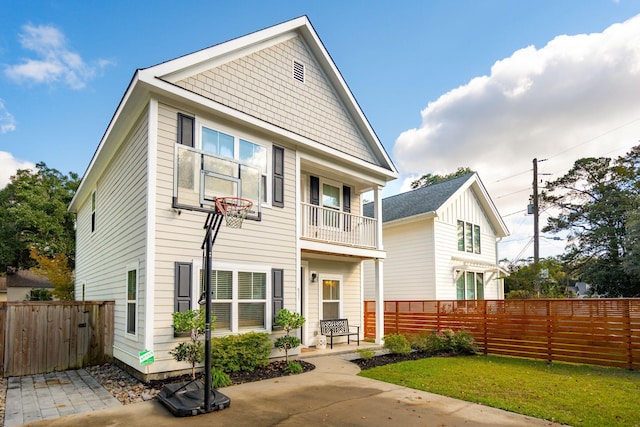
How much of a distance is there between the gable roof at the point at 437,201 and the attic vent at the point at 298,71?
27.2ft

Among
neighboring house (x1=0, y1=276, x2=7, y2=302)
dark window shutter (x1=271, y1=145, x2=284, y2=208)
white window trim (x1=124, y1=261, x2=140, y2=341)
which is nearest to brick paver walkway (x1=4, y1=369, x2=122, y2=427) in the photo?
white window trim (x1=124, y1=261, x2=140, y2=341)

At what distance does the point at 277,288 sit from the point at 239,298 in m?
1.06

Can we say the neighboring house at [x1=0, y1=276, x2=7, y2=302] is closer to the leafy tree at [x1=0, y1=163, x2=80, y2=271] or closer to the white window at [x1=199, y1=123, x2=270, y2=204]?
the leafy tree at [x1=0, y1=163, x2=80, y2=271]

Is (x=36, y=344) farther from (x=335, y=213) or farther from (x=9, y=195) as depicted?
(x=9, y=195)

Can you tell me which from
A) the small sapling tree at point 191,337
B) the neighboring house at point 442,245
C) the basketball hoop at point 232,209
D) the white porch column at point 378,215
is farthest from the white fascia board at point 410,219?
the small sapling tree at point 191,337

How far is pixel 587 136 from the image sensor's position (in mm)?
21703

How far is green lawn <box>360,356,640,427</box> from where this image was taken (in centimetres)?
575

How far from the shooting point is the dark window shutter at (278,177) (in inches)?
387

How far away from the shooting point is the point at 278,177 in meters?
9.96

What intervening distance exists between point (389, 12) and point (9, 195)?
3049cm

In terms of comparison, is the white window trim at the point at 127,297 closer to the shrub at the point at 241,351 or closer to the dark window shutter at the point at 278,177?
the shrub at the point at 241,351

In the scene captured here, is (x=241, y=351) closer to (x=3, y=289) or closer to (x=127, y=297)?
(x=127, y=297)

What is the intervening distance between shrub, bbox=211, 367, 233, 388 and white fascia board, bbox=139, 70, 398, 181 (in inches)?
208

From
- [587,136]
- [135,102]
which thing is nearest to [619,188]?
[587,136]
